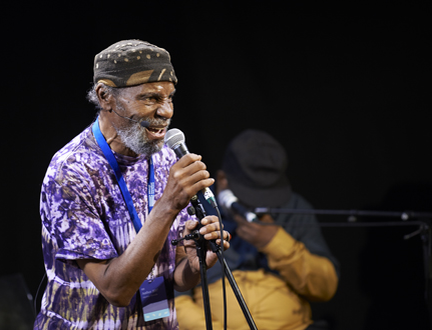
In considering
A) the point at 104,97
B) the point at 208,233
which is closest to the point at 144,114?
the point at 104,97

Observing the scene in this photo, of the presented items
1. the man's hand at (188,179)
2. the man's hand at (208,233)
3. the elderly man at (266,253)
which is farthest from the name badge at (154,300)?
the elderly man at (266,253)

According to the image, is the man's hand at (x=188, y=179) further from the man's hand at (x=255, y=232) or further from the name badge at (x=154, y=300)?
the man's hand at (x=255, y=232)

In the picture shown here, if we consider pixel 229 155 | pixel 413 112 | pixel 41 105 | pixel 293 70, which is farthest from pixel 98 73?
pixel 413 112

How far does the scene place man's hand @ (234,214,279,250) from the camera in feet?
9.61

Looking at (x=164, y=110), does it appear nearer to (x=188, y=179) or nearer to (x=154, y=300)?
(x=188, y=179)

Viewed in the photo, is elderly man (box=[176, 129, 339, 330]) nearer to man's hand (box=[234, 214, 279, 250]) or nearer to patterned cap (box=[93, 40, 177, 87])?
man's hand (box=[234, 214, 279, 250])

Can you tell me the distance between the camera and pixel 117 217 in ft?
4.64

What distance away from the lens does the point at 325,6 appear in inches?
124

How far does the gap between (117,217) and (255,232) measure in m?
1.66

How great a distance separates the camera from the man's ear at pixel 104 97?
4.79 ft

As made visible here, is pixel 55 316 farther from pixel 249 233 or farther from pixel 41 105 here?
pixel 249 233

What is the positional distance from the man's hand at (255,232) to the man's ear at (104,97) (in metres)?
1.64

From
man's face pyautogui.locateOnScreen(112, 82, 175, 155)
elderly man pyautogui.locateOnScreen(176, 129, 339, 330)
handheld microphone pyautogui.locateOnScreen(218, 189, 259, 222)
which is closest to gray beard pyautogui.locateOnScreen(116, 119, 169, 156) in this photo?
man's face pyautogui.locateOnScreen(112, 82, 175, 155)

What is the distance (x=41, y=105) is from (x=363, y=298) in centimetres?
254
